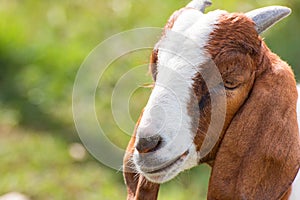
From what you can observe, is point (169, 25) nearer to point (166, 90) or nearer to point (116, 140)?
point (166, 90)

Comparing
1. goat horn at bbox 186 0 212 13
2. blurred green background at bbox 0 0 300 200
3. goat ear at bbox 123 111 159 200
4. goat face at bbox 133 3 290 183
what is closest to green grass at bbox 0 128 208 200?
blurred green background at bbox 0 0 300 200

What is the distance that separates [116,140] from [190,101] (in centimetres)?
302

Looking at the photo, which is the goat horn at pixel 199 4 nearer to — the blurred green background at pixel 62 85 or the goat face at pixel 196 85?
the goat face at pixel 196 85

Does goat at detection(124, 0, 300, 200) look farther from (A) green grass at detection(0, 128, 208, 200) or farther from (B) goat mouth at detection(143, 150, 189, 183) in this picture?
(A) green grass at detection(0, 128, 208, 200)

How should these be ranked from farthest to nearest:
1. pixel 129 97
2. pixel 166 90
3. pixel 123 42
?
1. pixel 123 42
2. pixel 129 97
3. pixel 166 90

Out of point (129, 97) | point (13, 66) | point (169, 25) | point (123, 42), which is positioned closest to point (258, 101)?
point (169, 25)

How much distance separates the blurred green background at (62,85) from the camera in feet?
23.0

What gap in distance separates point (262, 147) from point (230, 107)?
215 millimetres

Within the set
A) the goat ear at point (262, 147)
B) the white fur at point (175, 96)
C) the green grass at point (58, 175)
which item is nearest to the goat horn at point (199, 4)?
the white fur at point (175, 96)

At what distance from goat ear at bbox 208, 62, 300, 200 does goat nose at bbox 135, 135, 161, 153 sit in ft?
1.11

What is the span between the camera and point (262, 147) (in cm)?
→ 443

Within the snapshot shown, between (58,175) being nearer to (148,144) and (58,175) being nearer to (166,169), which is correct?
(166,169)

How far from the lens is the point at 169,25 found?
15.1ft

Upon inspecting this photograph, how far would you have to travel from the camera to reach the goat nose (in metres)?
4.26
